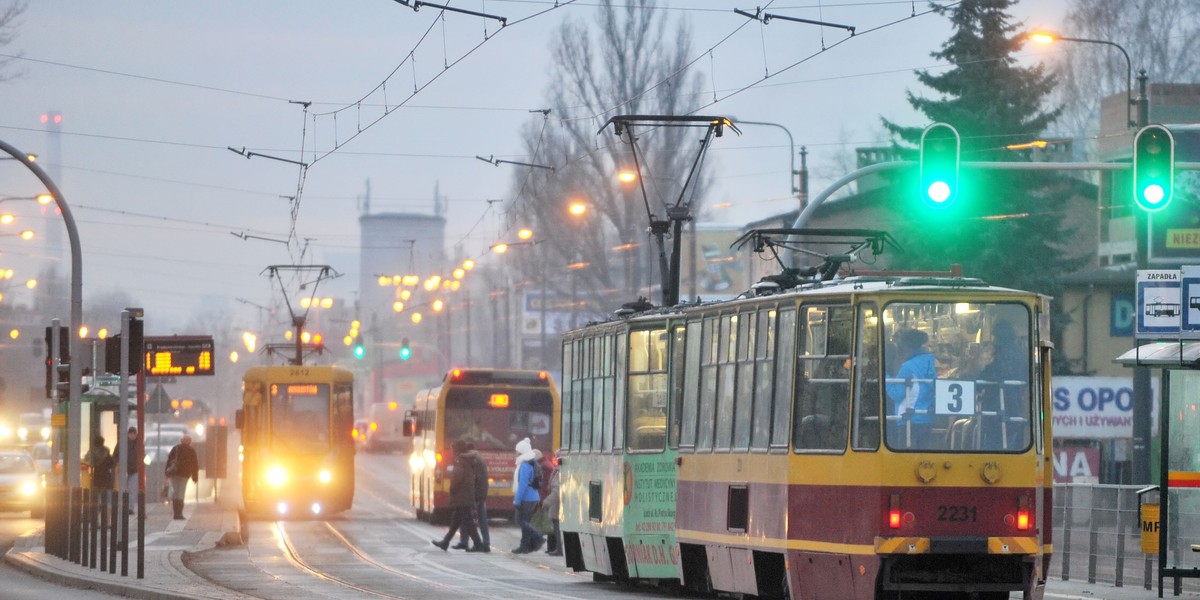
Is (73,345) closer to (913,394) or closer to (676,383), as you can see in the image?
(676,383)

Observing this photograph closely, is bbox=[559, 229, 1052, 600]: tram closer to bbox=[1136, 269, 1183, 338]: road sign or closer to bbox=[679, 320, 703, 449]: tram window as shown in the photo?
bbox=[679, 320, 703, 449]: tram window

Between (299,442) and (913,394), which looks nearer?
(913,394)

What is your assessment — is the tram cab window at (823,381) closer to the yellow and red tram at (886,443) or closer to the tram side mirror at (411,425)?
the yellow and red tram at (886,443)

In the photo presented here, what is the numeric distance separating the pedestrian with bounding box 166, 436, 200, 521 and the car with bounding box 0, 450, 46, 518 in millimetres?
3895

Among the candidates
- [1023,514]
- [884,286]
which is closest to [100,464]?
[884,286]

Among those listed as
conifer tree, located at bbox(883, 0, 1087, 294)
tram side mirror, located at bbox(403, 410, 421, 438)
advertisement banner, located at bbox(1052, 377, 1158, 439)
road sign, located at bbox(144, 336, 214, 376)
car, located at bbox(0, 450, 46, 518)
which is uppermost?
conifer tree, located at bbox(883, 0, 1087, 294)

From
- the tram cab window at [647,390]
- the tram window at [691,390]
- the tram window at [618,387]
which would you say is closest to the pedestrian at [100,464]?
the tram window at [618,387]

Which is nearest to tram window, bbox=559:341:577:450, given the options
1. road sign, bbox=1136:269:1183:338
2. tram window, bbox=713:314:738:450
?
tram window, bbox=713:314:738:450

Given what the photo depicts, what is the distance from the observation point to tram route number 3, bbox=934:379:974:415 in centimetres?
1495

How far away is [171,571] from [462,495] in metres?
6.65

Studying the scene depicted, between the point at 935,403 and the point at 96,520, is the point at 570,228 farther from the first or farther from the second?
the point at 935,403

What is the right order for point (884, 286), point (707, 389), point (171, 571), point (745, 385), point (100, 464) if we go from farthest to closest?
point (100, 464) → point (171, 571) → point (707, 389) → point (745, 385) → point (884, 286)

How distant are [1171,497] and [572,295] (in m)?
52.3

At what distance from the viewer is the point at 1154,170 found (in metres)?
20.5
